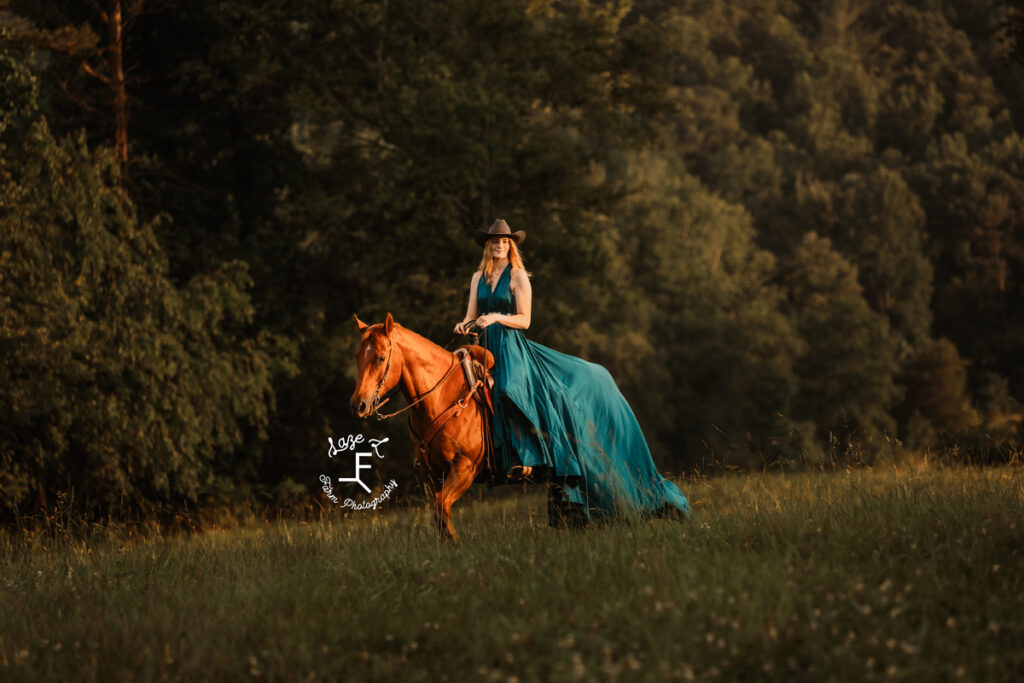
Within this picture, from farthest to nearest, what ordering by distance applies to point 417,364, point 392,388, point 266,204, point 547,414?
1. point 266,204
2. point 547,414
3. point 417,364
4. point 392,388

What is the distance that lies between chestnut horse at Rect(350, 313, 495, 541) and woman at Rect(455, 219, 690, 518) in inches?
8.6

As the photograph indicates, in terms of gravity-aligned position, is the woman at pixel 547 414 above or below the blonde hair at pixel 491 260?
below

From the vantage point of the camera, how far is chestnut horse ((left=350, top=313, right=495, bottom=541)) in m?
7.39

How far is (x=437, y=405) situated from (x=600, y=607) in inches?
121

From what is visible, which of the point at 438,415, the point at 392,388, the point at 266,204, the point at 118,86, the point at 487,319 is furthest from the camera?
the point at 266,204

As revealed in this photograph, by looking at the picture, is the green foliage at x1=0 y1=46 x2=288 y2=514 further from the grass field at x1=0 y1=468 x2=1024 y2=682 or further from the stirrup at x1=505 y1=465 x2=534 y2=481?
the stirrup at x1=505 y1=465 x2=534 y2=481

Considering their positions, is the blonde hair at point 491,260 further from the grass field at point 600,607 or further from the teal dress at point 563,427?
the grass field at point 600,607

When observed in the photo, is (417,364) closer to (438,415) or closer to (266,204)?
(438,415)

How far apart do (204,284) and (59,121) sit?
17.7 ft

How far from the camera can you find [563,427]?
813 centimetres

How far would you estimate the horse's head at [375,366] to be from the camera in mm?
7128

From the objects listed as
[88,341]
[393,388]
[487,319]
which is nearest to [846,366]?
[88,341]

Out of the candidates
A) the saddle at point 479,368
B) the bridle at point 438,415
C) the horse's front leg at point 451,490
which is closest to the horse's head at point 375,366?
the bridle at point 438,415

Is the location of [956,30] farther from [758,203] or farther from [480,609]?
[480,609]
